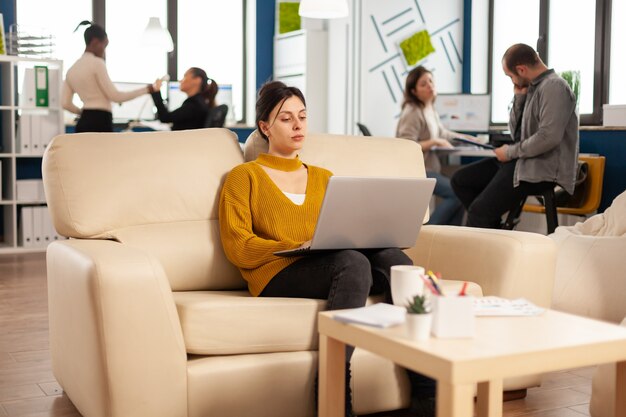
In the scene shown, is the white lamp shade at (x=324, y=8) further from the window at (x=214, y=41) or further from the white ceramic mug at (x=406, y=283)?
the white ceramic mug at (x=406, y=283)

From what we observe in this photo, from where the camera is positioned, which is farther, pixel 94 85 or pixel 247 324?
pixel 94 85

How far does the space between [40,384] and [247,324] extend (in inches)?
36.1

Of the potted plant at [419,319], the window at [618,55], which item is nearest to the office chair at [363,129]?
the window at [618,55]

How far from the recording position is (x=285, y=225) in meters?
2.58

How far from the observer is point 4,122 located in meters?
6.45

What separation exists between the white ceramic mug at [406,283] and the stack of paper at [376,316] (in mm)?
25

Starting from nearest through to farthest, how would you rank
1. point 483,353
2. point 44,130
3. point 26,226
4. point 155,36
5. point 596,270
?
point 483,353, point 596,270, point 26,226, point 44,130, point 155,36

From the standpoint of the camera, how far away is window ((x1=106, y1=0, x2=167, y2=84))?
7438mm

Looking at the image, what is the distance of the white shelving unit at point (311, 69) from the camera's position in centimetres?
733

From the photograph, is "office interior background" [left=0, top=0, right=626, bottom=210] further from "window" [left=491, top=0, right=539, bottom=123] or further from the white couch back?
the white couch back

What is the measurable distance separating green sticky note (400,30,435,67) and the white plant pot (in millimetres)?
5813

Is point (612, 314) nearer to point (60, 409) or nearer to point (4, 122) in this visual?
point (60, 409)

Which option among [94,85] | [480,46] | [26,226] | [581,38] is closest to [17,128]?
[26,226]

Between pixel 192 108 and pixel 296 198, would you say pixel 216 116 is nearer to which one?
pixel 192 108
